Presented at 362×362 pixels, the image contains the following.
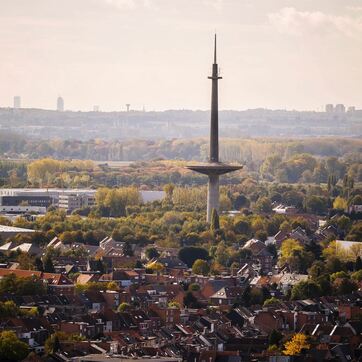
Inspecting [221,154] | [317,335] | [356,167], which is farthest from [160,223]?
[221,154]

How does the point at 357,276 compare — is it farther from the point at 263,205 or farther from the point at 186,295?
the point at 263,205

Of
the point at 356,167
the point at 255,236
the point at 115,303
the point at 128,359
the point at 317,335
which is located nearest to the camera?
the point at 128,359

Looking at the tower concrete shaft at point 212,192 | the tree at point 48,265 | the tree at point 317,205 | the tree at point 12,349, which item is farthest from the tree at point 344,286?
the tree at point 317,205

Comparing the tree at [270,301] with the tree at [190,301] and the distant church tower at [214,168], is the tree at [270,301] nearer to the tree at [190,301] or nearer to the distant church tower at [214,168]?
the tree at [190,301]

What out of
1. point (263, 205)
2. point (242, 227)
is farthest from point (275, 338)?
point (263, 205)

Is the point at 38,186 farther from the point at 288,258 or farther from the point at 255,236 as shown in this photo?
the point at 288,258
